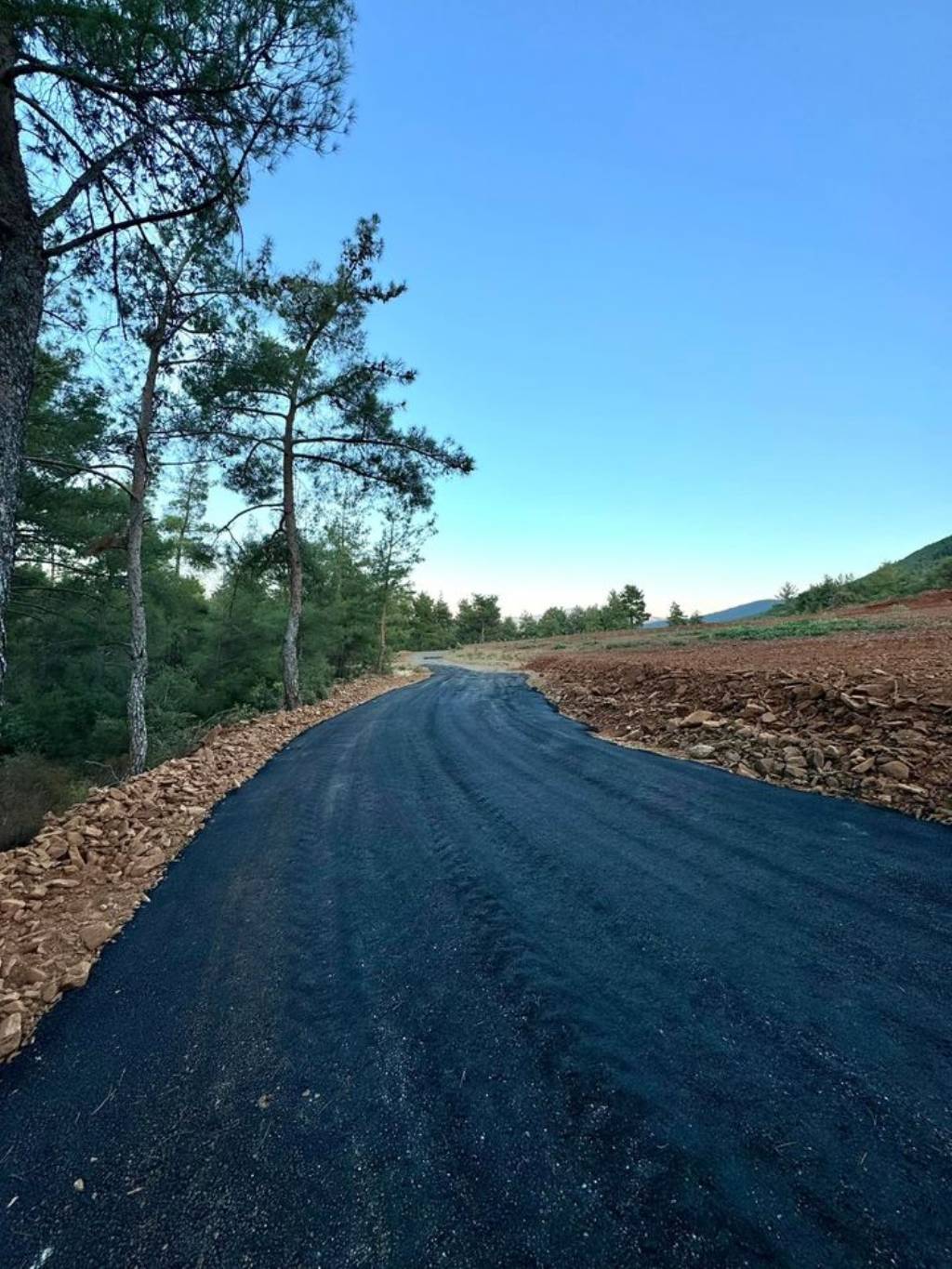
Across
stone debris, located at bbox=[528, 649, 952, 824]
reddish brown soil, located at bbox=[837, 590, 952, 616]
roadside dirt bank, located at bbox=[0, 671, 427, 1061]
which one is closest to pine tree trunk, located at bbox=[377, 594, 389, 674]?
stone debris, located at bbox=[528, 649, 952, 824]

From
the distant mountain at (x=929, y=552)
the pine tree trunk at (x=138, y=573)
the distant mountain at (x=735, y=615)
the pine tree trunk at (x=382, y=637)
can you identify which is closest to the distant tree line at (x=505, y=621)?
the distant mountain at (x=735, y=615)

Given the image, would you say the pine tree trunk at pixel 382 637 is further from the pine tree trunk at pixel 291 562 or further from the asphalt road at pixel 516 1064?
the asphalt road at pixel 516 1064

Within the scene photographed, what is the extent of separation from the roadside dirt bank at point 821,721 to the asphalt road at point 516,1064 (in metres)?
0.64

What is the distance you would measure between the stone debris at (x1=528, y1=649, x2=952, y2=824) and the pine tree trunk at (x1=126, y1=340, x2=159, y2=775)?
5.92 metres

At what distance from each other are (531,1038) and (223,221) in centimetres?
562

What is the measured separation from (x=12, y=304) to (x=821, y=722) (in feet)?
21.1

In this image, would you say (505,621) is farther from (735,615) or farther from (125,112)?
(125,112)

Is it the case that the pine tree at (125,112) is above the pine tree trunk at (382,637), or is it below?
above

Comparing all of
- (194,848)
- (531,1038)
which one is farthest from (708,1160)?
(194,848)

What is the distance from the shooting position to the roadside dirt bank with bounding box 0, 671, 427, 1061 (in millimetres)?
2100

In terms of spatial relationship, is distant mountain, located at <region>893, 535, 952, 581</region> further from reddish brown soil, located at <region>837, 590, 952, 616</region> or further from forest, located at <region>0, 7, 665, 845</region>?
forest, located at <region>0, 7, 665, 845</region>

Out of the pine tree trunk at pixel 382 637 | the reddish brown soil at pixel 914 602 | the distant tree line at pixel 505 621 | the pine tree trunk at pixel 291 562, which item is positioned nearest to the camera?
the pine tree trunk at pixel 291 562

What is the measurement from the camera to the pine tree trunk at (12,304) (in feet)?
9.29

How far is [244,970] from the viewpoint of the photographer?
82.5 inches
